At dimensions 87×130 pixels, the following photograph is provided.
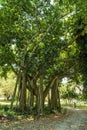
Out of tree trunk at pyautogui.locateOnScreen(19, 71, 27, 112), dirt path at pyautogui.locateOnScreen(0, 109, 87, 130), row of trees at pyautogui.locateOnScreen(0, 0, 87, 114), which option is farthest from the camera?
tree trunk at pyautogui.locateOnScreen(19, 71, 27, 112)

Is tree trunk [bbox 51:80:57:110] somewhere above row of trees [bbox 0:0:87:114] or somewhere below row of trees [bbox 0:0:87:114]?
below

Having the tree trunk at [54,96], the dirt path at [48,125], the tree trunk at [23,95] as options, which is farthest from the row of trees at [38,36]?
the dirt path at [48,125]

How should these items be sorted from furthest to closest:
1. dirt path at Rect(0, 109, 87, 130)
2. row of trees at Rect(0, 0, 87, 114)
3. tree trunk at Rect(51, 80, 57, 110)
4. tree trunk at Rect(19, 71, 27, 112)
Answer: tree trunk at Rect(51, 80, 57, 110), tree trunk at Rect(19, 71, 27, 112), row of trees at Rect(0, 0, 87, 114), dirt path at Rect(0, 109, 87, 130)

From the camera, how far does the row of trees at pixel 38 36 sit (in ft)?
62.9

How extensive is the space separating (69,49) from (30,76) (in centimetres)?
467

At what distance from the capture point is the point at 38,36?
77.3ft

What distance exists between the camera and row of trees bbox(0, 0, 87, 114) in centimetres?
1916

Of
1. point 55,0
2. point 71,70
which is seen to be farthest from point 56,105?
point 55,0

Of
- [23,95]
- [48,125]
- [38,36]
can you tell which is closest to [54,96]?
[23,95]

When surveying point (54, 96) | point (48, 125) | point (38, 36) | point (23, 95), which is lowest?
point (48, 125)

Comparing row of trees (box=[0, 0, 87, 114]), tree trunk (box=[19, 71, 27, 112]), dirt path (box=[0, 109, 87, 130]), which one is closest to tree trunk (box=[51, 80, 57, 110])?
row of trees (box=[0, 0, 87, 114])

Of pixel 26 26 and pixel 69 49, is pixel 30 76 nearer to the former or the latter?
pixel 69 49

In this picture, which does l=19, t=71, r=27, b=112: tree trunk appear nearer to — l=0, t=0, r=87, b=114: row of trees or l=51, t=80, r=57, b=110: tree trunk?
l=0, t=0, r=87, b=114: row of trees

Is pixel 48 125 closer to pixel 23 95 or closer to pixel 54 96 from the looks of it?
pixel 23 95
